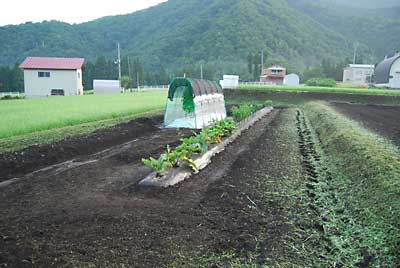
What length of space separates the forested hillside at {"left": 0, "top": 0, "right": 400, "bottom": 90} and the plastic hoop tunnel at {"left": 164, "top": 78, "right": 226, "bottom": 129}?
148 ft

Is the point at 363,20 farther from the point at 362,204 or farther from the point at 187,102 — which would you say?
the point at 362,204

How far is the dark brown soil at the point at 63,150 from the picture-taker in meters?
7.19

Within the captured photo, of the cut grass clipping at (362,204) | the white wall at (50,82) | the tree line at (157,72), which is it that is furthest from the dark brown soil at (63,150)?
the tree line at (157,72)

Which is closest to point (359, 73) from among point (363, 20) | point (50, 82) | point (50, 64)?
point (363, 20)

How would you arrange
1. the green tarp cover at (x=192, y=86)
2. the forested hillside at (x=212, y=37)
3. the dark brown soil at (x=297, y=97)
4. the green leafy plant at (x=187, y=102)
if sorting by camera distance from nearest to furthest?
the green tarp cover at (x=192, y=86) < the green leafy plant at (x=187, y=102) < the dark brown soil at (x=297, y=97) < the forested hillside at (x=212, y=37)

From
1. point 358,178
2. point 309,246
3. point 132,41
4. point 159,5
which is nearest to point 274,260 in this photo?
point 309,246

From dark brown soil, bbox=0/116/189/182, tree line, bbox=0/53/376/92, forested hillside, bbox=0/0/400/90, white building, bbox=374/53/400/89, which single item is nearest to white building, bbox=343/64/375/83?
tree line, bbox=0/53/376/92

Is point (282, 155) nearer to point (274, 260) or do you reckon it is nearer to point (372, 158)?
point (372, 158)

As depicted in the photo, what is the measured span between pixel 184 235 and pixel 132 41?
7372 cm

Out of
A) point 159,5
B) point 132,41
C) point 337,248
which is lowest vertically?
point 337,248

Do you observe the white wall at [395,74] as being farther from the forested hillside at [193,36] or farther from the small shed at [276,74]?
the forested hillside at [193,36]

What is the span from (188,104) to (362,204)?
10430 mm

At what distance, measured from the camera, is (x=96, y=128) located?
1196 cm

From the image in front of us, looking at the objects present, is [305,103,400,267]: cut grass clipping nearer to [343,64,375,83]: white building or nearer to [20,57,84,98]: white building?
[20,57,84,98]: white building
